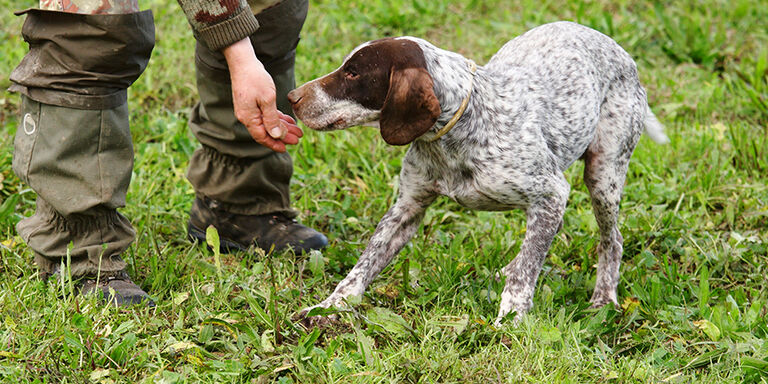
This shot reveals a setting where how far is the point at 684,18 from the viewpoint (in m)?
6.75

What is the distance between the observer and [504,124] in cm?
316

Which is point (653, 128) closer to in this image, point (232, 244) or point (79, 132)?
point (232, 244)

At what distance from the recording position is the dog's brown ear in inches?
111

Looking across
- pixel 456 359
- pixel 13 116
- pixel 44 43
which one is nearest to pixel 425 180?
pixel 456 359

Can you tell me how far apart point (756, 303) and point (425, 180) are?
136 cm

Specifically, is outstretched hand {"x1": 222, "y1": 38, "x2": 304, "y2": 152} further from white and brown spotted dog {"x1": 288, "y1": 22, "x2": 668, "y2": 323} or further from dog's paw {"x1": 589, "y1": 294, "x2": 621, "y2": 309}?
dog's paw {"x1": 589, "y1": 294, "x2": 621, "y2": 309}

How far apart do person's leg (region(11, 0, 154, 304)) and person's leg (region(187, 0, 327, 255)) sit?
573mm

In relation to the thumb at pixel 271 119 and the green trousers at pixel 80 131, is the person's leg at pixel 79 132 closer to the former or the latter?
the green trousers at pixel 80 131

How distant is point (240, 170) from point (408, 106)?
4.19 feet

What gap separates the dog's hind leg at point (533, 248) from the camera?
125 inches

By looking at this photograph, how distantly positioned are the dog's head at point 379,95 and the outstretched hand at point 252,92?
0.32ft

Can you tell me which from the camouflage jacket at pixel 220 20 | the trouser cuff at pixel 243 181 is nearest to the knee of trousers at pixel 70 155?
the camouflage jacket at pixel 220 20

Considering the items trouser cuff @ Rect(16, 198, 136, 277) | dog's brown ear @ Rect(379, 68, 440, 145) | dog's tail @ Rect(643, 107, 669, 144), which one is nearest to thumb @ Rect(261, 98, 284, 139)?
dog's brown ear @ Rect(379, 68, 440, 145)

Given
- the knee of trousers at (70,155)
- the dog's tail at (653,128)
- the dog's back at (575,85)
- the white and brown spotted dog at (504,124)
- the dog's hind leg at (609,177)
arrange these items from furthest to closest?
1. the dog's tail at (653,128)
2. the dog's hind leg at (609,177)
3. the dog's back at (575,85)
4. the knee of trousers at (70,155)
5. the white and brown spotted dog at (504,124)
